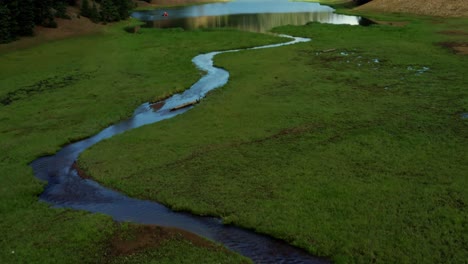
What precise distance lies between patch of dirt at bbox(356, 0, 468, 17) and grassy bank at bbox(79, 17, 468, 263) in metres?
58.8

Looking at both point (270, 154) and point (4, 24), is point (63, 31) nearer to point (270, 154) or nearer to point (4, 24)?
point (4, 24)

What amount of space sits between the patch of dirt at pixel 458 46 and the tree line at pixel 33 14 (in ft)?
237

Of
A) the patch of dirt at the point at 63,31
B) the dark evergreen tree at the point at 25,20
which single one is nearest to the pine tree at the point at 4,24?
the patch of dirt at the point at 63,31

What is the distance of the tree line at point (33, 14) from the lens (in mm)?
74312

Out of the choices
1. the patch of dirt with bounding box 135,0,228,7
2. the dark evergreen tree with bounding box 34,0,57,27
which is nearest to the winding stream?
the dark evergreen tree with bounding box 34,0,57,27

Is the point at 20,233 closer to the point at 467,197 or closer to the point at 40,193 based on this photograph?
the point at 40,193

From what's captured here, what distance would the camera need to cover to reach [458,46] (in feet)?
201

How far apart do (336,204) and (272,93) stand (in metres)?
21.9

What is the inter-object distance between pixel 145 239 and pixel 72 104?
84.3ft

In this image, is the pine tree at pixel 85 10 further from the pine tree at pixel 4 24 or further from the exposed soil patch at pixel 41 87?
the exposed soil patch at pixel 41 87

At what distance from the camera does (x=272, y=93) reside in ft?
138

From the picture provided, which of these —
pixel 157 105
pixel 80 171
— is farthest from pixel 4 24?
pixel 80 171

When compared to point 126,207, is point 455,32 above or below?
above

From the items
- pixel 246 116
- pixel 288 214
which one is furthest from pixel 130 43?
pixel 288 214
